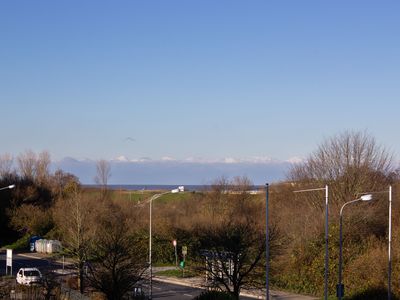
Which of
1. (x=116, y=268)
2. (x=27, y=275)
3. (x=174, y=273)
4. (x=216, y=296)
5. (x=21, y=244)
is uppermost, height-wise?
(x=116, y=268)

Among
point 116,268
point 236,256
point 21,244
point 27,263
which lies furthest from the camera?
point 21,244

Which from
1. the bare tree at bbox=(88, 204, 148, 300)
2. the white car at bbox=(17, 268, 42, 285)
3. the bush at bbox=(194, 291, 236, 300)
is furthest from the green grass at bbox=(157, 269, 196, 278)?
the bush at bbox=(194, 291, 236, 300)

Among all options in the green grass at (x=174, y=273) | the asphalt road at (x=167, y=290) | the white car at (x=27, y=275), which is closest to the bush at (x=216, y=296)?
the asphalt road at (x=167, y=290)

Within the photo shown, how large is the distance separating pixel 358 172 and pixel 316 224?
1045 cm

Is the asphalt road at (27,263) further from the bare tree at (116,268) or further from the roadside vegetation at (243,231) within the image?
the bare tree at (116,268)

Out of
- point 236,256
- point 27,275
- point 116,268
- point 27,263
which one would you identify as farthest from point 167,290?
point 27,263

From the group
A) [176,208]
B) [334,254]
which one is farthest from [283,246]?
[176,208]

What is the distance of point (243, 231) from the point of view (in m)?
32.8

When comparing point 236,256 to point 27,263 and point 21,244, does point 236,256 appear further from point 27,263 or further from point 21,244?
point 21,244

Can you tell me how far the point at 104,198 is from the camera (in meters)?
77.1

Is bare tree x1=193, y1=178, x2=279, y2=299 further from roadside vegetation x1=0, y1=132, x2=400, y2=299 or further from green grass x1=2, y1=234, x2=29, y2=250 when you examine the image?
green grass x1=2, y1=234, x2=29, y2=250

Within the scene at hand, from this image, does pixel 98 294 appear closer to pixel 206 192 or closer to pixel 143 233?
pixel 143 233

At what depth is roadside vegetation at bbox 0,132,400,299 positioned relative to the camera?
31.0 meters

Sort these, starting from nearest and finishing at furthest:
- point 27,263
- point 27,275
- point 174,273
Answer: point 27,275, point 174,273, point 27,263
